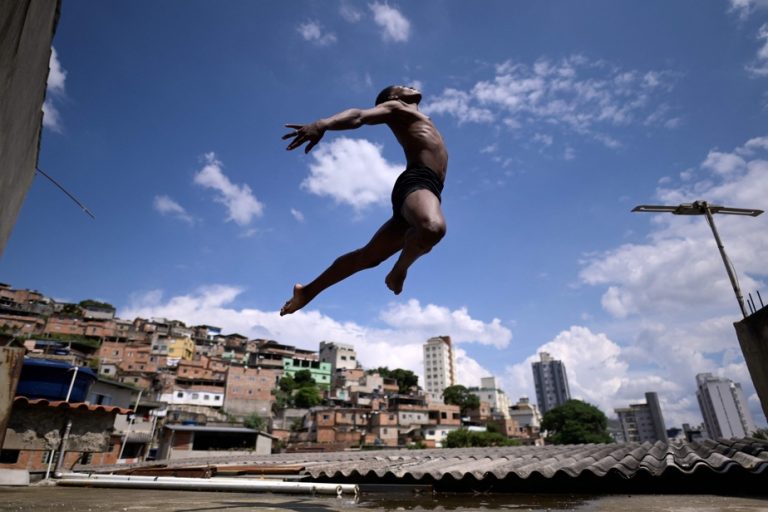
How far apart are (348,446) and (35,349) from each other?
128 ft

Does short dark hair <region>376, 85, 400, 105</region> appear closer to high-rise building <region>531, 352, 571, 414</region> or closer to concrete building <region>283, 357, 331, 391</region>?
concrete building <region>283, 357, 331, 391</region>

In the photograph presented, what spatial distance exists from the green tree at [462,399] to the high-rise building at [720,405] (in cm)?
7224

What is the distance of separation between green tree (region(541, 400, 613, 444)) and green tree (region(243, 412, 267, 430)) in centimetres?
4356

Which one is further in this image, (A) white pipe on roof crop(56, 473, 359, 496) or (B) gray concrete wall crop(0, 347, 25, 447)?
(A) white pipe on roof crop(56, 473, 359, 496)

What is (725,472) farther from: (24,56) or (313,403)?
(313,403)

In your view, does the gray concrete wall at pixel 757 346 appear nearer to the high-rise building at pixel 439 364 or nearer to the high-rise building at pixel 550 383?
the high-rise building at pixel 439 364

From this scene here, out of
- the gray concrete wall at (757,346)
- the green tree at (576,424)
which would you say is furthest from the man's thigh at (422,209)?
the green tree at (576,424)

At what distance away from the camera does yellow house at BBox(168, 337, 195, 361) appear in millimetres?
67175

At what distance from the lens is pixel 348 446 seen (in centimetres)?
4756

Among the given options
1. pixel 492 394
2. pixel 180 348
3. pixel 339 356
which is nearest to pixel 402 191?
pixel 180 348

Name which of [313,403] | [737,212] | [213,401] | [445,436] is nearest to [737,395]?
[445,436]

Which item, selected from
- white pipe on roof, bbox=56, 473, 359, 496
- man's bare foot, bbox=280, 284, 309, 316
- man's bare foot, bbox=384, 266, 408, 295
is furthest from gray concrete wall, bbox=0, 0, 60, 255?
white pipe on roof, bbox=56, 473, 359, 496

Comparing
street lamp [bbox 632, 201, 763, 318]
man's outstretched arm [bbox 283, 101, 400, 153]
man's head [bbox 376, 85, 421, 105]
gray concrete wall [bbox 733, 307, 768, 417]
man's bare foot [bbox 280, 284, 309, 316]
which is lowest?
gray concrete wall [bbox 733, 307, 768, 417]

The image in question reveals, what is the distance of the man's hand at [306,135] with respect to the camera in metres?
2.99
